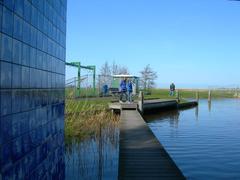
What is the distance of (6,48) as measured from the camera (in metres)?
3.90

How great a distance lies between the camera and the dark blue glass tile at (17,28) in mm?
4188

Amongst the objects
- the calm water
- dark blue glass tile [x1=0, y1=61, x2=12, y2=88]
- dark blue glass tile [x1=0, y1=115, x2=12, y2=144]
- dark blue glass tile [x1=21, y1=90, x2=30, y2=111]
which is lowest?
the calm water

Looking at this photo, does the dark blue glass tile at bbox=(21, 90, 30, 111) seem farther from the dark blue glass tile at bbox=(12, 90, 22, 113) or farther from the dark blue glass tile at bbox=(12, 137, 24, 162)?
the dark blue glass tile at bbox=(12, 137, 24, 162)

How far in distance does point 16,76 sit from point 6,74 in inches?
14.2

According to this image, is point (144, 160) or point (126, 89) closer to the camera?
point (144, 160)

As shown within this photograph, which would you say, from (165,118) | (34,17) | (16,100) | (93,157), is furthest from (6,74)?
(165,118)

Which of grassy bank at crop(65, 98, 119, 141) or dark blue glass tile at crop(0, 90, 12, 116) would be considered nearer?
dark blue glass tile at crop(0, 90, 12, 116)

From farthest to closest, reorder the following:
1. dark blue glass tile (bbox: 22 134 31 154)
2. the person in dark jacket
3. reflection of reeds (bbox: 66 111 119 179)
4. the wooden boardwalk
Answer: the person in dark jacket
reflection of reeds (bbox: 66 111 119 179)
the wooden boardwalk
dark blue glass tile (bbox: 22 134 31 154)

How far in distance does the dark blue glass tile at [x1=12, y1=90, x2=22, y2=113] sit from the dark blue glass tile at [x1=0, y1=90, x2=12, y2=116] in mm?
110

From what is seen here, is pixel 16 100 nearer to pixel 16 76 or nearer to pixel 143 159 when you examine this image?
pixel 16 76

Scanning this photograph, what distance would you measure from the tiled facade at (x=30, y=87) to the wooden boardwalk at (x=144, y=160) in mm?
2869

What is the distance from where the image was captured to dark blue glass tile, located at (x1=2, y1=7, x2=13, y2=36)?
12.5 feet

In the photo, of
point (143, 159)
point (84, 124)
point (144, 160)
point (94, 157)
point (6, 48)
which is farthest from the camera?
point (84, 124)

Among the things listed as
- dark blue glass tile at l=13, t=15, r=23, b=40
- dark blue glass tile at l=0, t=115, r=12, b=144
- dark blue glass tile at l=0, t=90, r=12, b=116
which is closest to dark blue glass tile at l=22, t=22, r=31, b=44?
dark blue glass tile at l=13, t=15, r=23, b=40
